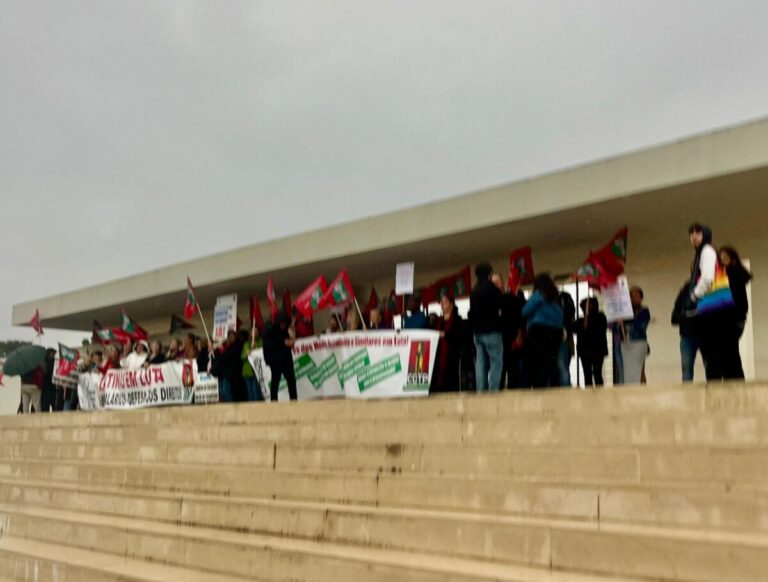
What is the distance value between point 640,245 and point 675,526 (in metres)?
6.25

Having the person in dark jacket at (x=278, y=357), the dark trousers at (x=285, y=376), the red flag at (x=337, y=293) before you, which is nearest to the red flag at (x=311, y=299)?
the red flag at (x=337, y=293)

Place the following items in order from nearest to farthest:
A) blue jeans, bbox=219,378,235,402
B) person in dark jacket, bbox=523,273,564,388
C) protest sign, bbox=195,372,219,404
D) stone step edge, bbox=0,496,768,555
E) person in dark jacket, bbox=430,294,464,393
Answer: stone step edge, bbox=0,496,768,555, person in dark jacket, bbox=523,273,564,388, person in dark jacket, bbox=430,294,464,393, blue jeans, bbox=219,378,235,402, protest sign, bbox=195,372,219,404

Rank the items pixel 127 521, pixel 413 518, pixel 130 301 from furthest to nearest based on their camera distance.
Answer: pixel 130 301, pixel 127 521, pixel 413 518

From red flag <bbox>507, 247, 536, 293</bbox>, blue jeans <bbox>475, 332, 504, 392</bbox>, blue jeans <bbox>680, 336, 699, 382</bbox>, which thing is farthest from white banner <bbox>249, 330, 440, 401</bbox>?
blue jeans <bbox>680, 336, 699, 382</bbox>

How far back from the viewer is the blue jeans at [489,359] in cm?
869

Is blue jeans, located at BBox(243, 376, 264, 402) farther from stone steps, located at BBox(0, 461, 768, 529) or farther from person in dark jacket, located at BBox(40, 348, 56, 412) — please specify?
person in dark jacket, located at BBox(40, 348, 56, 412)

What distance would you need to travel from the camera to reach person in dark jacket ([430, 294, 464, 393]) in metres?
9.62

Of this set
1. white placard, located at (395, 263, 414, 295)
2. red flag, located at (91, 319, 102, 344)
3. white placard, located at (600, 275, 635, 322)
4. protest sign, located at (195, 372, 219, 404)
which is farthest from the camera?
red flag, located at (91, 319, 102, 344)

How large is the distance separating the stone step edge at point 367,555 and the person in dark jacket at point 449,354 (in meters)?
3.26

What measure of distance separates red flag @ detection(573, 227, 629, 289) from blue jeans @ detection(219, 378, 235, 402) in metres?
5.73


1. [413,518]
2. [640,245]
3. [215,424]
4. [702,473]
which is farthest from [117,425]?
[702,473]

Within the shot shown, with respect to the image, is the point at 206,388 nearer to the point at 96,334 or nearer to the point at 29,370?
the point at 29,370

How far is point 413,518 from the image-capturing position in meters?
6.14

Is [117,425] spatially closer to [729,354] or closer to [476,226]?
[476,226]
